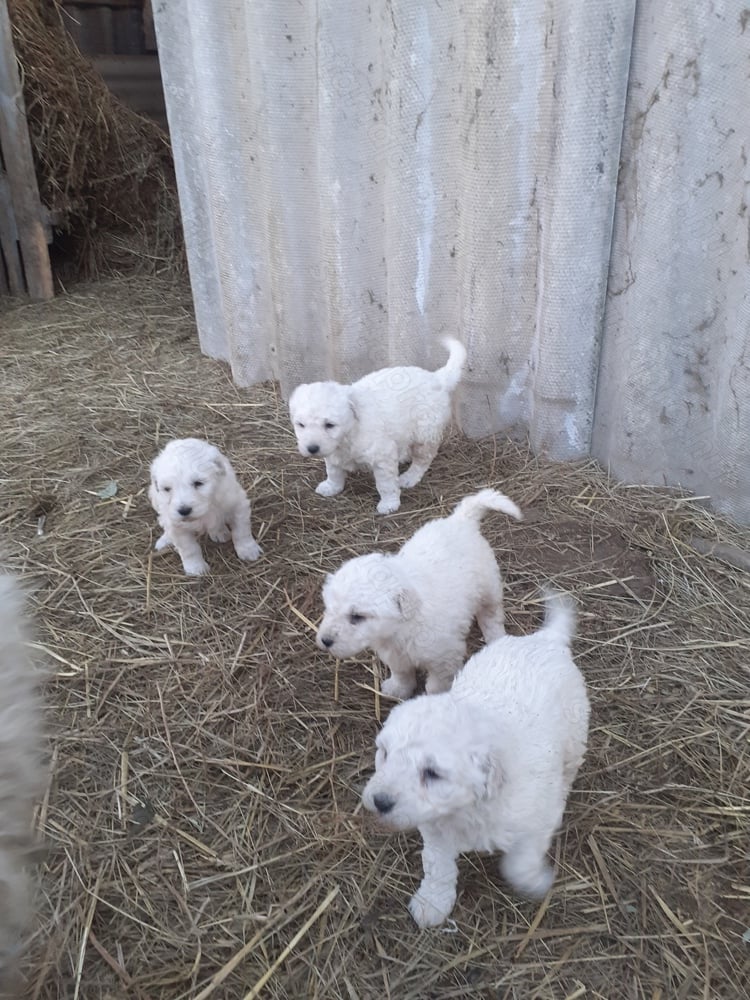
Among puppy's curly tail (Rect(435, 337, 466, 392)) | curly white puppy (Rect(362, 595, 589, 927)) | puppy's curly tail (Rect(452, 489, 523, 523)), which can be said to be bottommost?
curly white puppy (Rect(362, 595, 589, 927))

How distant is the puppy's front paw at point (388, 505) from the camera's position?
370cm

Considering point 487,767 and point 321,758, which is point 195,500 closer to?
point 321,758

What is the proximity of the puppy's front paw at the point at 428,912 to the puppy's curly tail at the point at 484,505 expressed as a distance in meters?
1.28

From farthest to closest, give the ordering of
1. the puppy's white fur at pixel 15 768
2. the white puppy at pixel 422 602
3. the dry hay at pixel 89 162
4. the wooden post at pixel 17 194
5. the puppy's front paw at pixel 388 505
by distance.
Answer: the dry hay at pixel 89 162 → the wooden post at pixel 17 194 → the puppy's front paw at pixel 388 505 → the white puppy at pixel 422 602 → the puppy's white fur at pixel 15 768

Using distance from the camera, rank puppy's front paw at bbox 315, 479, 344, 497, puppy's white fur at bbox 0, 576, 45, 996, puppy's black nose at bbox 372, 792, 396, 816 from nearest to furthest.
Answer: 1. puppy's white fur at bbox 0, 576, 45, 996
2. puppy's black nose at bbox 372, 792, 396, 816
3. puppy's front paw at bbox 315, 479, 344, 497

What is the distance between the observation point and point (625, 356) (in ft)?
11.6

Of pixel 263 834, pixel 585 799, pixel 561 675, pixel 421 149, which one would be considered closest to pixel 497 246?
pixel 421 149

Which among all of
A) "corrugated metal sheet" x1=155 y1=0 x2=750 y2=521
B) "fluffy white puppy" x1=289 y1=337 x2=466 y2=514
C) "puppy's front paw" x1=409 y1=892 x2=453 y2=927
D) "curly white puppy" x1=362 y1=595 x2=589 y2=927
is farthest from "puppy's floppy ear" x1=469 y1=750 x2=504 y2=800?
"corrugated metal sheet" x1=155 y1=0 x2=750 y2=521

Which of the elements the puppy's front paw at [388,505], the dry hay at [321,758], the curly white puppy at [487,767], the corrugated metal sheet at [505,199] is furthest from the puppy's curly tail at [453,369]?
the curly white puppy at [487,767]

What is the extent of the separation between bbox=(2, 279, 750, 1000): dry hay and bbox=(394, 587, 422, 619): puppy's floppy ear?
1.41 ft

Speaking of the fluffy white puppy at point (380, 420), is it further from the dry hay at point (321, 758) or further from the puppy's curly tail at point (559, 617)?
the puppy's curly tail at point (559, 617)

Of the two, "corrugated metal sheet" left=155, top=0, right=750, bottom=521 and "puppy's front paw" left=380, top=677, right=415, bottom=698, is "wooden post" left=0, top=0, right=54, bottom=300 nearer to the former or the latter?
"corrugated metal sheet" left=155, top=0, right=750, bottom=521

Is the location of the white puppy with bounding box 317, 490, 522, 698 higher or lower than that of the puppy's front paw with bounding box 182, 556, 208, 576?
higher

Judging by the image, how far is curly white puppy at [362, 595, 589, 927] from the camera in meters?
1.73
